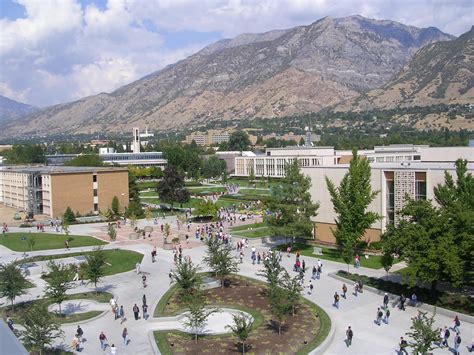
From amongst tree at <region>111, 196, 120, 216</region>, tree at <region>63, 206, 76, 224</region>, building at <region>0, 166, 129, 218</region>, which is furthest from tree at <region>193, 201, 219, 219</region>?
tree at <region>63, 206, 76, 224</region>

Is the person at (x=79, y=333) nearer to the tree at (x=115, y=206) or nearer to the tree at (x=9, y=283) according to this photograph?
the tree at (x=9, y=283)

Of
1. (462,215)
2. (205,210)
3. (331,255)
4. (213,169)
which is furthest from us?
(213,169)

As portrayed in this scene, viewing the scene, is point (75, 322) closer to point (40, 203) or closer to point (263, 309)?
point (263, 309)

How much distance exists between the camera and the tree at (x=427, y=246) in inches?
990

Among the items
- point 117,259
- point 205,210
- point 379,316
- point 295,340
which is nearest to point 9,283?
point 117,259

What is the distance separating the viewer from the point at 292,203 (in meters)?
42.6

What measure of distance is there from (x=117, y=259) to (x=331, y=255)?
57.1 ft

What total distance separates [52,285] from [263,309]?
11.5m

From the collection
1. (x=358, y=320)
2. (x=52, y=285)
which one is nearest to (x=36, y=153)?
(x=52, y=285)

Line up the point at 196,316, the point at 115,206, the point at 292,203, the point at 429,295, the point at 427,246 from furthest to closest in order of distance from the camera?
1. the point at 115,206
2. the point at 292,203
3. the point at 429,295
4. the point at 427,246
5. the point at 196,316

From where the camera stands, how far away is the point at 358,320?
25.4 meters

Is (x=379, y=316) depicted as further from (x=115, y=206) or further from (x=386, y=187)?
(x=115, y=206)

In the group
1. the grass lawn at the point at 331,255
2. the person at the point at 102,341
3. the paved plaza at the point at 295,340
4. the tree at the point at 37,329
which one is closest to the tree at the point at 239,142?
the grass lawn at the point at 331,255

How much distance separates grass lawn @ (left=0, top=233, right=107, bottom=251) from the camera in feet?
151
